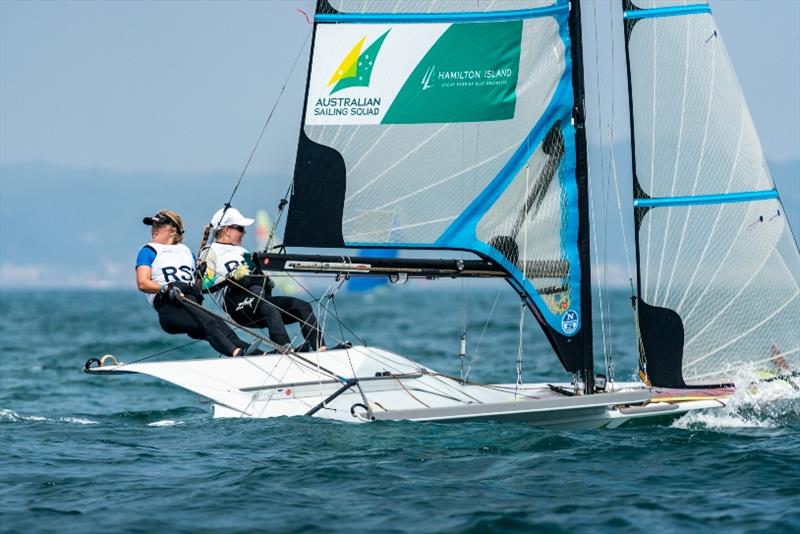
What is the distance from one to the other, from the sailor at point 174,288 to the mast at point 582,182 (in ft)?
9.60

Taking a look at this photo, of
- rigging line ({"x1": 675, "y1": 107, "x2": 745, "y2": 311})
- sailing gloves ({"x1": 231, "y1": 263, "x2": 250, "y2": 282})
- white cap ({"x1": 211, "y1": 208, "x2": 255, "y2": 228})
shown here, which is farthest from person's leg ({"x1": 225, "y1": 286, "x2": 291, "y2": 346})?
rigging line ({"x1": 675, "y1": 107, "x2": 745, "y2": 311})

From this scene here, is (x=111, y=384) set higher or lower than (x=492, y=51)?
lower

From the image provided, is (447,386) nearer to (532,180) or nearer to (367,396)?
(367,396)

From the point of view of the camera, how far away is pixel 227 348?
11.0 meters

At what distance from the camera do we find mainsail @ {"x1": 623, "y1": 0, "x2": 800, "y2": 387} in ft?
36.2

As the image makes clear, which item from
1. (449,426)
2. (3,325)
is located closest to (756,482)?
(449,426)

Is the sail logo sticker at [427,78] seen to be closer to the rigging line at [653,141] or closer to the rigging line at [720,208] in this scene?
the rigging line at [653,141]

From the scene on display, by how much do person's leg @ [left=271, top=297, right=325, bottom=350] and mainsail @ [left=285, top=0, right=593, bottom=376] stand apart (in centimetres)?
67

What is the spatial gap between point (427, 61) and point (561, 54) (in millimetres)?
1138

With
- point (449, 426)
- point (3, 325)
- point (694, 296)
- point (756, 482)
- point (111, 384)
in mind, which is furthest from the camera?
point (3, 325)

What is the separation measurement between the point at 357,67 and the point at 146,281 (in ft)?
8.36

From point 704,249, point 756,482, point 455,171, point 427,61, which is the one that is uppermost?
point 427,61

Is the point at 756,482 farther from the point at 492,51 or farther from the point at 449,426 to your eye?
the point at 492,51

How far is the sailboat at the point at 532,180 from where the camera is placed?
10.9 meters
